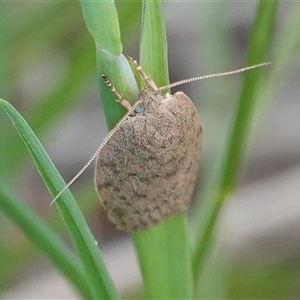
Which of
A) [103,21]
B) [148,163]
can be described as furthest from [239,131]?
[103,21]

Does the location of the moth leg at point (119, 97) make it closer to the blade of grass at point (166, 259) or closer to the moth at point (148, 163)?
the moth at point (148, 163)

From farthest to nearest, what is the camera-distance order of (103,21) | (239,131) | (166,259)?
(239,131) → (166,259) → (103,21)

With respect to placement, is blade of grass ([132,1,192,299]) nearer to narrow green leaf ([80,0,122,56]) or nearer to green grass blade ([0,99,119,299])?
green grass blade ([0,99,119,299])

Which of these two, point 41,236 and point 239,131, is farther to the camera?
point 239,131

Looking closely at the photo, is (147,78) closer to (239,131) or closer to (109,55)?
(109,55)

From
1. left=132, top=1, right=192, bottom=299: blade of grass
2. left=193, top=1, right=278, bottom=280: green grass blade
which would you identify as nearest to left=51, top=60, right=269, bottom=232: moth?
left=132, top=1, right=192, bottom=299: blade of grass

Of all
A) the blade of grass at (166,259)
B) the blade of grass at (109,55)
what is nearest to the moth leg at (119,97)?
the blade of grass at (109,55)
